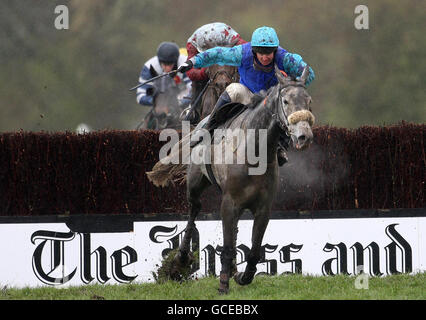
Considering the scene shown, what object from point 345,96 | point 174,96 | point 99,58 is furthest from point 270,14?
point 174,96

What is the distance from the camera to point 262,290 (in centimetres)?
852

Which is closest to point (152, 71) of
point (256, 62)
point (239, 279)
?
point (256, 62)

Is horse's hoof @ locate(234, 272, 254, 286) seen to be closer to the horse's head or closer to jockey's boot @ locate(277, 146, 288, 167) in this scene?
jockey's boot @ locate(277, 146, 288, 167)

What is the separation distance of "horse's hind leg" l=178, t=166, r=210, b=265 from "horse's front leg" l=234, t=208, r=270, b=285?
1.03m

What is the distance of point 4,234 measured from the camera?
10.6 meters

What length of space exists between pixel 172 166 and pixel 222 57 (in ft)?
6.26

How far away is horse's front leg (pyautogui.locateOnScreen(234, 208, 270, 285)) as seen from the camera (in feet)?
27.5

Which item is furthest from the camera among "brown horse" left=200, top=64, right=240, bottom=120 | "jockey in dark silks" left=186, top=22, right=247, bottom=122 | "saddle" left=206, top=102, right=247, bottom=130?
"jockey in dark silks" left=186, top=22, right=247, bottom=122

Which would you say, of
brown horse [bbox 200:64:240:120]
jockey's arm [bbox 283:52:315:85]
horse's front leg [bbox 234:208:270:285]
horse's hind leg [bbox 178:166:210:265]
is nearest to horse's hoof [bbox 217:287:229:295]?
horse's front leg [bbox 234:208:270:285]

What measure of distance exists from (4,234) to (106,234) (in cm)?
126

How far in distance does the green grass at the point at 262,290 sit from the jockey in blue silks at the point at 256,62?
1.35 meters

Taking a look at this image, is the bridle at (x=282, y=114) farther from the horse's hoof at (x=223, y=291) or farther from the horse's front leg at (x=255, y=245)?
the horse's hoof at (x=223, y=291)

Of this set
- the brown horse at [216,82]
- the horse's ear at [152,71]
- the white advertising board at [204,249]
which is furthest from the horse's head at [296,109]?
the horse's ear at [152,71]

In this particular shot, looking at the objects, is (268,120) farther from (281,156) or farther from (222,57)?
(222,57)
